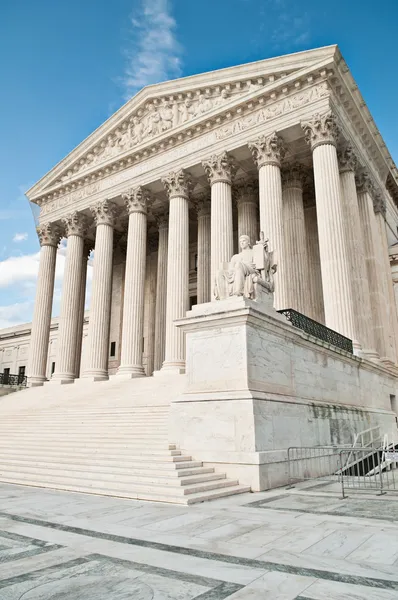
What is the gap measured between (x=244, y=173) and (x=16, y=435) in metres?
20.1

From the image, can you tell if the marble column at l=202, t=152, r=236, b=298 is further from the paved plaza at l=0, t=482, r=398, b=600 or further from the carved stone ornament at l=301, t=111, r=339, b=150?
the paved plaza at l=0, t=482, r=398, b=600

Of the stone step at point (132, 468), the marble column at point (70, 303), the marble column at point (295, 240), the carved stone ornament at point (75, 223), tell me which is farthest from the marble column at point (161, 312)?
the stone step at point (132, 468)

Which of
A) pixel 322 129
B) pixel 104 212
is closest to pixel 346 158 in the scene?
pixel 322 129

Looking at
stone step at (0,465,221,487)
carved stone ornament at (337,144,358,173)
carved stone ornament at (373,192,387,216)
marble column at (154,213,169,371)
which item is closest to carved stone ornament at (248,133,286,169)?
carved stone ornament at (337,144,358,173)

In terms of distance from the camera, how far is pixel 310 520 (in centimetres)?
741

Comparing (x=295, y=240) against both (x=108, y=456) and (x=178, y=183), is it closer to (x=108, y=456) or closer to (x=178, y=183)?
(x=178, y=183)

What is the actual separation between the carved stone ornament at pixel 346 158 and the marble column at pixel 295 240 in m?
3.17

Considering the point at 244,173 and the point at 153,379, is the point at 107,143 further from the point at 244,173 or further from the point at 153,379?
the point at 153,379

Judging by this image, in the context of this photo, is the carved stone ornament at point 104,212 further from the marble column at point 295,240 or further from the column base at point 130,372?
the marble column at point 295,240

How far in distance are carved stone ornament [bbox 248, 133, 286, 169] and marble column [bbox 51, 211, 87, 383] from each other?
49.4 feet

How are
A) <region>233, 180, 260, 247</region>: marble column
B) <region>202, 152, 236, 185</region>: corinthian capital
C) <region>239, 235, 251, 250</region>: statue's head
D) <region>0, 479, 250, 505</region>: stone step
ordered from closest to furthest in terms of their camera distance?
<region>0, 479, 250, 505</region>: stone step, <region>239, 235, 251, 250</region>: statue's head, <region>202, 152, 236, 185</region>: corinthian capital, <region>233, 180, 260, 247</region>: marble column

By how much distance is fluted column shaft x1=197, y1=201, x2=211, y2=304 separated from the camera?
1185 inches

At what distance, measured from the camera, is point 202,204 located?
3250 cm

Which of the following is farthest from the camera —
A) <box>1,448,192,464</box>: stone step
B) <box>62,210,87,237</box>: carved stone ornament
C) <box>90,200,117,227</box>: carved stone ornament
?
<box>62,210,87,237</box>: carved stone ornament
